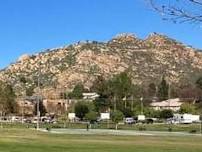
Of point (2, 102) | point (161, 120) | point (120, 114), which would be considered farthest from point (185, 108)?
point (2, 102)

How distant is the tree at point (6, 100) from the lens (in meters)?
185

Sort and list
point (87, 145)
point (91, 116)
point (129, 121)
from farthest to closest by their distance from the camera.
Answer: point (91, 116) → point (129, 121) → point (87, 145)

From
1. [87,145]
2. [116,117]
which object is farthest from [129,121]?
[87,145]

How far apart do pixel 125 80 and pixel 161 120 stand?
28249 mm

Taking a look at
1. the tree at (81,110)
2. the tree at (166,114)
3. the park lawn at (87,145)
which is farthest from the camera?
the tree at (166,114)

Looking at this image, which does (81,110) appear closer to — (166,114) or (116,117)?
(116,117)

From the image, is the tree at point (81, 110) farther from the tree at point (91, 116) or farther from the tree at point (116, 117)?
the tree at point (116, 117)

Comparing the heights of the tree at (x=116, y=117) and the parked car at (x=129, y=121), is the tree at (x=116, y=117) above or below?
above

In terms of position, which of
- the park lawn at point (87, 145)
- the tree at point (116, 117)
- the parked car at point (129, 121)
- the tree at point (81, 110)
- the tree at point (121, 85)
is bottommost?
the park lawn at point (87, 145)

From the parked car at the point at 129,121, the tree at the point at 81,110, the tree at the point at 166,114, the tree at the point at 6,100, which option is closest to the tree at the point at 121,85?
the tree at the point at 81,110

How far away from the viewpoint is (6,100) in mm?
187500

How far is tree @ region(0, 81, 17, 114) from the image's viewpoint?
18525cm

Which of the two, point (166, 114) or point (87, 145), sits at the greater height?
point (166, 114)

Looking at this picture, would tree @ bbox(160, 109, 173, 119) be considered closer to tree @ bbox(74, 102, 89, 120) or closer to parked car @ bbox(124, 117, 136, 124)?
parked car @ bbox(124, 117, 136, 124)
